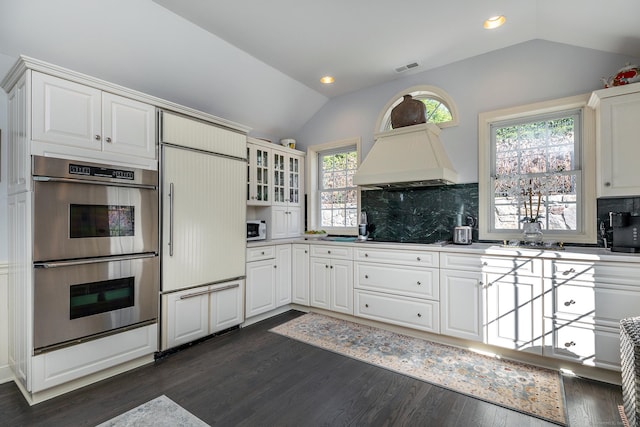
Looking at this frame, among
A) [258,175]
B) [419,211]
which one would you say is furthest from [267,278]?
[419,211]

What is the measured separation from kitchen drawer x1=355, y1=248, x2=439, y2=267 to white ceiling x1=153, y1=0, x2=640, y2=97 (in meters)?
2.11

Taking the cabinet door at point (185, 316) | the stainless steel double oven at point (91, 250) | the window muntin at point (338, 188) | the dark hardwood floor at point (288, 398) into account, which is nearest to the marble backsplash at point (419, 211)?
the window muntin at point (338, 188)

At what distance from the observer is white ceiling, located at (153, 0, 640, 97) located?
245 centimetres

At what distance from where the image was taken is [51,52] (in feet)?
8.21

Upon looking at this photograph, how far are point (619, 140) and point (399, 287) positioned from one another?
7.24 ft

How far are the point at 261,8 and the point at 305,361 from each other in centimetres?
301

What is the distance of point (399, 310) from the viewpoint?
3227mm

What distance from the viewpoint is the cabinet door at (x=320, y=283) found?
3.77 meters

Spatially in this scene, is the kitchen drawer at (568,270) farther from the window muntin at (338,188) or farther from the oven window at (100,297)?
the oven window at (100,297)

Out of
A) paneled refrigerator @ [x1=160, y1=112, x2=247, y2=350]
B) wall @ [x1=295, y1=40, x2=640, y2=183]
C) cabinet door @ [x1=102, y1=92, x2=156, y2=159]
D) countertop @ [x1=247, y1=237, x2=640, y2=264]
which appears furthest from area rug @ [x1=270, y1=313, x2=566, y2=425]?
cabinet door @ [x1=102, y1=92, x2=156, y2=159]

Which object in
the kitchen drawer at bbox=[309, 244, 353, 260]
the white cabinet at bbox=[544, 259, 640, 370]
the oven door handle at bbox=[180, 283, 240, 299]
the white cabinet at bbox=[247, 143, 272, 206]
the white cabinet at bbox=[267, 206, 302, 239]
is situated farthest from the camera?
the white cabinet at bbox=[267, 206, 302, 239]

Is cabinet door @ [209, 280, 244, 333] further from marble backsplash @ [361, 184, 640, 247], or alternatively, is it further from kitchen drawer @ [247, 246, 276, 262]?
marble backsplash @ [361, 184, 640, 247]

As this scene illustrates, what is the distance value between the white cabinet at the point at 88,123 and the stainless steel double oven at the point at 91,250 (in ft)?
0.40

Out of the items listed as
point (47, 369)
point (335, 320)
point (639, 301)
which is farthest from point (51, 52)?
point (639, 301)
